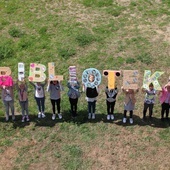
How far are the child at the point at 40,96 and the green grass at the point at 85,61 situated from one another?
282 mm

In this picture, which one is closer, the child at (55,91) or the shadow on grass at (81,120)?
the child at (55,91)

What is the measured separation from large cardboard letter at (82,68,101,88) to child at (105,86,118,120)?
0.49 meters

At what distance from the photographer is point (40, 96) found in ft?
36.4

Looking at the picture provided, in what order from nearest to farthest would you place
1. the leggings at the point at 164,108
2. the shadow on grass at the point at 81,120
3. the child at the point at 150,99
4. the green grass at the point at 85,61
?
the green grass at the point at 85,61 < the child at the point at 150,99 < the leggings at the point at 164,108 < the shadow on grass at the point at 81,120

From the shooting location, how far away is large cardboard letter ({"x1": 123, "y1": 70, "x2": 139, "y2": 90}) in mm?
10539

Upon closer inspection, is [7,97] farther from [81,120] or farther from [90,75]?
[90,75]

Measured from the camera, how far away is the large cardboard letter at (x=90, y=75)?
10.7 metres

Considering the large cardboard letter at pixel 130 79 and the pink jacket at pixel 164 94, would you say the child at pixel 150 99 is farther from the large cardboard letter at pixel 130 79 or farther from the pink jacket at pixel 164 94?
the large cardboard letter at pixel 130 79

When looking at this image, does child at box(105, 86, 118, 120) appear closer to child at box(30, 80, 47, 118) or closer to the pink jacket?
the pink jacket

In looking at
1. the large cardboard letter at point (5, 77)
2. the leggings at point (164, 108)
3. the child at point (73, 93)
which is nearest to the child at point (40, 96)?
the large cardboard letter at point (5, 77)

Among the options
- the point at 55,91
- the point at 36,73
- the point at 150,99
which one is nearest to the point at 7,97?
the point at 36,73

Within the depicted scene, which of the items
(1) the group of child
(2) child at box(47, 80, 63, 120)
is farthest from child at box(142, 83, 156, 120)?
(2) child at box(47, 80, 63, 120)

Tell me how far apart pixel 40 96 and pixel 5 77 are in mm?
1247

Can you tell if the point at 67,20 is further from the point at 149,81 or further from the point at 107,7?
the point at 149,81
